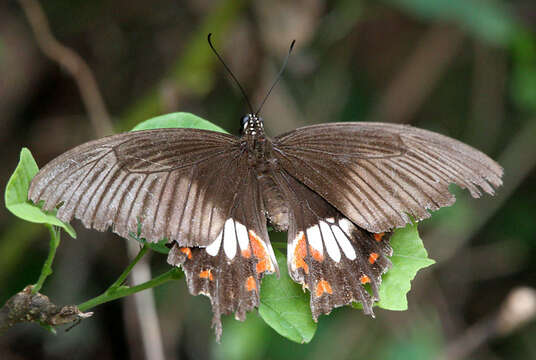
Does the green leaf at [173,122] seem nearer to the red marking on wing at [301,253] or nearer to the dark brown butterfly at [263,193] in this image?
the dark brown butterfly at [263,193]

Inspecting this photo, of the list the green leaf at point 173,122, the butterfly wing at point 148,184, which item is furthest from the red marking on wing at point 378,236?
the green leaf at point 173,122

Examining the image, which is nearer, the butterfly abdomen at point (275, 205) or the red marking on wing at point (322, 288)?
the red marking on wing at point (322, 288)

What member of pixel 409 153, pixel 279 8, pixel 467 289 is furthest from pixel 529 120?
pixel 409 153

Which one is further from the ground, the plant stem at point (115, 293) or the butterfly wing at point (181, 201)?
the butterfly wing at point (181, 201)

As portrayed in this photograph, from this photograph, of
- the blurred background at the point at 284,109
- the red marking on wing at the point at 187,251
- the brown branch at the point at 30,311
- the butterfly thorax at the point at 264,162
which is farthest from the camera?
the blurred background at the point at 284,109

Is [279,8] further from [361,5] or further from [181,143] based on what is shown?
[181,143]

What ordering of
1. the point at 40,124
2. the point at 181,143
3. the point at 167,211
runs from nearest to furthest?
the point at 167,211 → the point at 181,143 → the point at 40,124

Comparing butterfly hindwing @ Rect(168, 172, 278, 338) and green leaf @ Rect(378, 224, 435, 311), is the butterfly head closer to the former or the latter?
butterfly hindwing @ Rect(168, 172, 278, 338)

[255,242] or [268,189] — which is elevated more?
[268,189]
